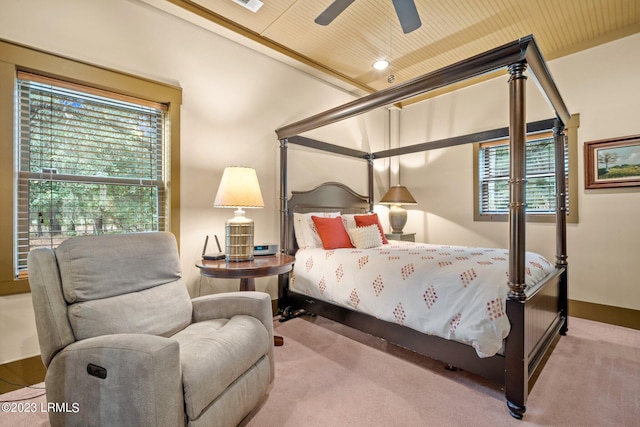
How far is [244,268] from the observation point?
2.10 m

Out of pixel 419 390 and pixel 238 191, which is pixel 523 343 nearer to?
pixel 419 390

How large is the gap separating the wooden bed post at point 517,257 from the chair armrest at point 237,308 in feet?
4.48

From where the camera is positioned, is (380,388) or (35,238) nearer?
(380,388)

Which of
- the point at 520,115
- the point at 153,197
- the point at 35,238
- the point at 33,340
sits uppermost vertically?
the point at 520,115

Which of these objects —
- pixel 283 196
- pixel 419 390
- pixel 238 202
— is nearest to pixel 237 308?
pixel 238 202

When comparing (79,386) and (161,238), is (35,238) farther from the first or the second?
(79,386)

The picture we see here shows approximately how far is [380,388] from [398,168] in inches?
142

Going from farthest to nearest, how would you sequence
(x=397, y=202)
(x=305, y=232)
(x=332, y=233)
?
(x=397, y=202), (x=305, y=232), (x=332, y=233)

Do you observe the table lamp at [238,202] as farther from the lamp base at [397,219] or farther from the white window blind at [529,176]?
the white window blind at [529,176]

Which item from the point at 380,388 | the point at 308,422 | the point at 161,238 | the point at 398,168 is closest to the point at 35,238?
the point at 161,238

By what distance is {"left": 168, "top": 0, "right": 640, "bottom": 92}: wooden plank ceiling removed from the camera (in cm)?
262

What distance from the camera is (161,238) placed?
1.90m

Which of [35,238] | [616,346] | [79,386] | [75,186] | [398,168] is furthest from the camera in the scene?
[398,168]

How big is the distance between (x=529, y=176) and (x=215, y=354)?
3.96 meters
